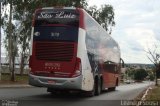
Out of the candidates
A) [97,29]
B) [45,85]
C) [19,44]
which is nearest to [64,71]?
[45,85]

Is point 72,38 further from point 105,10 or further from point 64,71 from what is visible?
point 105,10

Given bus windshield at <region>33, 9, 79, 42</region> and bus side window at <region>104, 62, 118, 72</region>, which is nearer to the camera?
bus windshield at <region>33, 9, 79, 42</region>

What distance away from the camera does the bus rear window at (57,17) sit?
22.8 m

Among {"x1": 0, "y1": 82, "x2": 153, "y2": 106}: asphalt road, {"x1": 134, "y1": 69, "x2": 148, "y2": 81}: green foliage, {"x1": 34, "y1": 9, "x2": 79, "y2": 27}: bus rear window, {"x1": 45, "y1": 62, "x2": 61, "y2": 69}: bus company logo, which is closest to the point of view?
{"x1": 0, "y1": 82, "x2": 153, "y2": 106}: asphalt road

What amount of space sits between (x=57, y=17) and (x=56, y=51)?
167 cm

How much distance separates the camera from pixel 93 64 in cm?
2502

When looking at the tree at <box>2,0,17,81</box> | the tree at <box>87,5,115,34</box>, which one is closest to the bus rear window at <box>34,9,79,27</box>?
the tree at <box>2,0,17,81</box>

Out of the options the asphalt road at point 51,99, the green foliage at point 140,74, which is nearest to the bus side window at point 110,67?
the asphalt road at point 51,99

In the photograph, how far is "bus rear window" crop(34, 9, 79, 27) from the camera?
22.8 m

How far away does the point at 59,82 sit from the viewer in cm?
2250

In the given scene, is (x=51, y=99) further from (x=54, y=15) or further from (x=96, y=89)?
(x=96, y=89)

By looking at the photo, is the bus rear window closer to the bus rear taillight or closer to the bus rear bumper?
the bus rear taillight

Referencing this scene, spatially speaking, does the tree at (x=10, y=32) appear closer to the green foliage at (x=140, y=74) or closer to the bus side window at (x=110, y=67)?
the bus side window at (x=110, y=67)

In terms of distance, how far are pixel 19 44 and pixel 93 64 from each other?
3229cm
